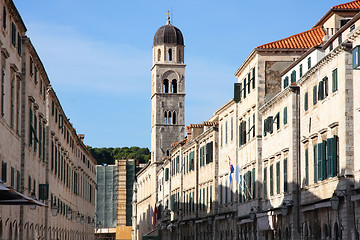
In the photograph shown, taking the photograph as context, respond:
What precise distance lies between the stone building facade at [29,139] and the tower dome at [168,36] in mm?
46915

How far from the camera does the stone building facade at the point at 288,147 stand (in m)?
33.7

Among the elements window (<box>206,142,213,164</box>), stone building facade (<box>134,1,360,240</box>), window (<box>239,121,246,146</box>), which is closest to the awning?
stone building facade (<box>134,1,360,240</box>)

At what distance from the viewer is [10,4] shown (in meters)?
33.7

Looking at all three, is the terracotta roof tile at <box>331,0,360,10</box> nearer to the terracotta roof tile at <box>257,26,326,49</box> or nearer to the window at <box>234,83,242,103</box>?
the terracotta roof tile at <box>257,26,326,49</box>

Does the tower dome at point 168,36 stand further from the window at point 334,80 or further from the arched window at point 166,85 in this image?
the window at point 334,80

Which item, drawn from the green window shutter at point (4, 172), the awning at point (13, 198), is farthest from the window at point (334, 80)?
the awning at point (13, 198)

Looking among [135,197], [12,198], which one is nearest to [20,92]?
[12,198]

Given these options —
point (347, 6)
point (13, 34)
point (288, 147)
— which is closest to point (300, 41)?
point (347, 6)

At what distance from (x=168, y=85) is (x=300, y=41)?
65899mm

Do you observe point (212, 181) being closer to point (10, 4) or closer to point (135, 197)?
point (10, 4)

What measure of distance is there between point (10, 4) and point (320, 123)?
15.1 meters

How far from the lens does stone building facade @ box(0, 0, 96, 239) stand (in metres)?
33.9

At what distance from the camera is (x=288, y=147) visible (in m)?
42.7

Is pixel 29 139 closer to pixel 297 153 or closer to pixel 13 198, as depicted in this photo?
pixel 297 153
